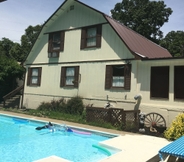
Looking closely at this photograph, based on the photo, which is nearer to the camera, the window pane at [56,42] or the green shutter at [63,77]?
the green shutter at [63,77]

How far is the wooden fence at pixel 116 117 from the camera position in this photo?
10.1m

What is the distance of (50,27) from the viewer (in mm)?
17188

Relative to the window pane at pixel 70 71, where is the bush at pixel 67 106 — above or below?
below

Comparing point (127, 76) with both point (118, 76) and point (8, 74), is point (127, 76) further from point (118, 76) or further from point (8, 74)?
point (8, 74)

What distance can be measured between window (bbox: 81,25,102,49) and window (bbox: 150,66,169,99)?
441 centimetres

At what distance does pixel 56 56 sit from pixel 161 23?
23745 mm

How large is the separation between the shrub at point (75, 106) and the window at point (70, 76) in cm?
119

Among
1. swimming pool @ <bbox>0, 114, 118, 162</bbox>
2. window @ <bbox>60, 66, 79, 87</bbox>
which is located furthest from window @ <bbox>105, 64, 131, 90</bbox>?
swimming pool @ <bbox>0, 114, 118, 162</bbox>

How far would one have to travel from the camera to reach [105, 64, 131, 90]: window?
40.8 feet

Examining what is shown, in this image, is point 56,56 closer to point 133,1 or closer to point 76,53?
point 76,53

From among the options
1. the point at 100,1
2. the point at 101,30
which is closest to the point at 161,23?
the point at 100,1

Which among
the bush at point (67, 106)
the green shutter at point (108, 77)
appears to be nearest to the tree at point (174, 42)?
the green shutter at point (108, 77)

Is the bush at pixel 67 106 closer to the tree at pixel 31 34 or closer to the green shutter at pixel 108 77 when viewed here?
the green shutter at pixel 108 77

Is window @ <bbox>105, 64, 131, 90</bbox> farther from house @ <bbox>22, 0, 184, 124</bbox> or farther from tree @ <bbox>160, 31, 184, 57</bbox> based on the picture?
tree @ <bbox>160, 31, 184, 57</bbox>
